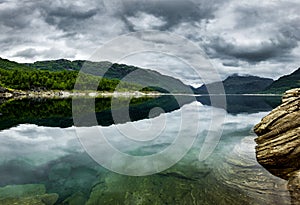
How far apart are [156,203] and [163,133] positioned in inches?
1078

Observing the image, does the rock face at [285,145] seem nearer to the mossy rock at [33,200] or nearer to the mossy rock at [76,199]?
the mossy rock at [76,199]

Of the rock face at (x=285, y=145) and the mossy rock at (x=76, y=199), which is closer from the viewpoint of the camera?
the mossy rock at (x=76, y=199)

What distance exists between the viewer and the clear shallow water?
18.0 meters

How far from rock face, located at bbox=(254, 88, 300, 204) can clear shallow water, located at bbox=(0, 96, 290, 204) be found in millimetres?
937

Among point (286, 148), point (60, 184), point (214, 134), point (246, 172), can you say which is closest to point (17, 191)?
point (60, 184)

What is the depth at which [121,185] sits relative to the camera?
2062 centimetres

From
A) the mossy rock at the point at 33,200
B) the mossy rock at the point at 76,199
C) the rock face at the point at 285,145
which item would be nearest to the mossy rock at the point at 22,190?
the mossy rock at the point at 33,200

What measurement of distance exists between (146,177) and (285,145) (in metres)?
14.3

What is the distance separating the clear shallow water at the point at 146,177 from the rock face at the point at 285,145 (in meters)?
0.94

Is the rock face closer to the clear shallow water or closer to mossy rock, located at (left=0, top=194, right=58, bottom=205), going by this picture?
the clear shallow water

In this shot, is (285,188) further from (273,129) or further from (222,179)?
(273,129)

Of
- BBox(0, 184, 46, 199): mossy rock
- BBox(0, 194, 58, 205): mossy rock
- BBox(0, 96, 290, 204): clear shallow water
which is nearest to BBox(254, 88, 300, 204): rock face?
BBox(0, 96, 290, 204): clear shallow water

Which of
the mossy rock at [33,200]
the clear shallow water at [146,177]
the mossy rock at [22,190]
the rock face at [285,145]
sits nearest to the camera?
the mossy rock at [33,200]

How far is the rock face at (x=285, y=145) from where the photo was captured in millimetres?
21244
